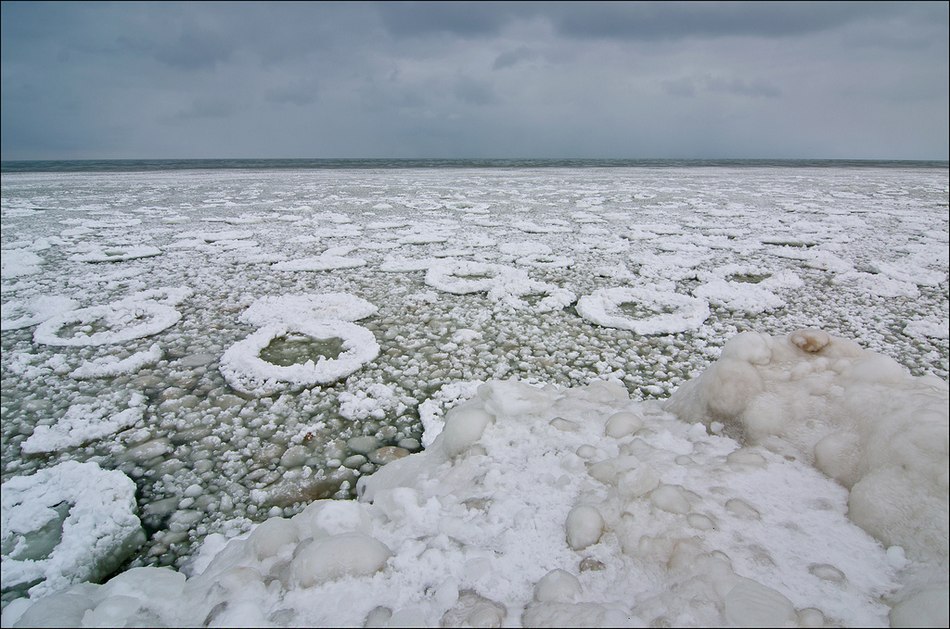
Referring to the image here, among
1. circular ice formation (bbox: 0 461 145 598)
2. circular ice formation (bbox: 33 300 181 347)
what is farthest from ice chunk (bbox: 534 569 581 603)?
circular ice formation (bbox: 33 300 181 347)

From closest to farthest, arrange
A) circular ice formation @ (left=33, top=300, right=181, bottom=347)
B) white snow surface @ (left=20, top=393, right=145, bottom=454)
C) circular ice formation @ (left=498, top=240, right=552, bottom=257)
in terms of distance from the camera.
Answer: white snow surface @ (left=20, top=393, right=145, bottom=454)
circular ice formation @ (left=33, top=300, right=181, bottom=347)
circular ice formation @ (left=498, top=240, right=552, bottom=257)

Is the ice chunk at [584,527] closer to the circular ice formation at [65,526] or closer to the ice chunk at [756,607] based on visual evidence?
the ice chunk at [756,607]

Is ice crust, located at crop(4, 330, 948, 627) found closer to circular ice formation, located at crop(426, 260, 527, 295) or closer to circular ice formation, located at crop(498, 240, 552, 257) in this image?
circular ice formation, located at crop(426, 260, 527, 295)

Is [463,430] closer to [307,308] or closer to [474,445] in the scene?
[474,445]

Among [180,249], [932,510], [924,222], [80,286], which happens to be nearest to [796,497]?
[932,510]

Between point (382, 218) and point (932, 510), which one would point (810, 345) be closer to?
point (932, 510)

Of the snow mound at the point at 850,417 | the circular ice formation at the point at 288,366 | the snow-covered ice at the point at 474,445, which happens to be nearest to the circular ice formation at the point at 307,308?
the snow-covered ice at the point at 474,445

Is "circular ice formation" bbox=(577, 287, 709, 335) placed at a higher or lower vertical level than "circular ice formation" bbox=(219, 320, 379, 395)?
higher
